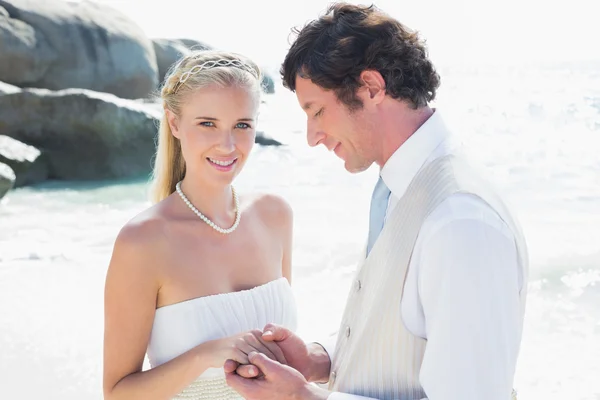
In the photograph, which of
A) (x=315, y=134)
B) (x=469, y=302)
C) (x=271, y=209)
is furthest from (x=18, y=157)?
(x=469, y=302)

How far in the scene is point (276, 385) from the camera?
2082mm

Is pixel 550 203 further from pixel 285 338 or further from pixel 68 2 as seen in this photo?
pixel 68 2

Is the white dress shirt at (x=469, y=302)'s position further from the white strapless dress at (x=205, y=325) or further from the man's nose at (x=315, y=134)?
the white strapless dress at (x=205, y=325)

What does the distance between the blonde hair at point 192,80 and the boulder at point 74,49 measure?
13581 millimetres

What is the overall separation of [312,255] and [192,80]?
645 centimetres

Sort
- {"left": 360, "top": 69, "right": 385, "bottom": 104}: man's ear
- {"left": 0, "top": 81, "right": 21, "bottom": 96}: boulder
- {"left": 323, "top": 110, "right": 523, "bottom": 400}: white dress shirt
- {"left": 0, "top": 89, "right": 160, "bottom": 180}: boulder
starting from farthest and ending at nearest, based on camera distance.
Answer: {"left": 0, "top": 89, "right": 160, "bottom": 180}: boulder → {"left": 0, "top": 81, "right": 21, "bottom": 96}: boulder → {"left": 360, "top": 69, "right": 385, "bottom": 104}: man's ear → {"left": 323, "top": 110, "right": 523, "bottom": 400}: white dress shirt

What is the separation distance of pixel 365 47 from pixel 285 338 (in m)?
1.02

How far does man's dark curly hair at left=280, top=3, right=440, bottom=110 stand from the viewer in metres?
2.16

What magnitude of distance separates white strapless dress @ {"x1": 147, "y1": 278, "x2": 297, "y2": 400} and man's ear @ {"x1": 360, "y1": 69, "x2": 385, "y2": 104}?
1.18m

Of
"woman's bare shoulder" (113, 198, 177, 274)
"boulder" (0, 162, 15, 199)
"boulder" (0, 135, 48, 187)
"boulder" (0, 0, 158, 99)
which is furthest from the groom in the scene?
"boulder" (0, 0, 158, 99)

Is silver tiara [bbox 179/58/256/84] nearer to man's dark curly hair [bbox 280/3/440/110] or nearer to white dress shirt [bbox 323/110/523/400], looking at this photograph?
man's dark curly hair [bbox 280/3/440/110]

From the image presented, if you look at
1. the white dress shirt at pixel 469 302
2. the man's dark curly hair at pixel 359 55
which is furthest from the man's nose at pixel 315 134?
the white dress shirt at pixel 469 302

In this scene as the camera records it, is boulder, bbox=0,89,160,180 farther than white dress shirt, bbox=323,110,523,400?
Yes

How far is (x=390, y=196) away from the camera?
220cm
